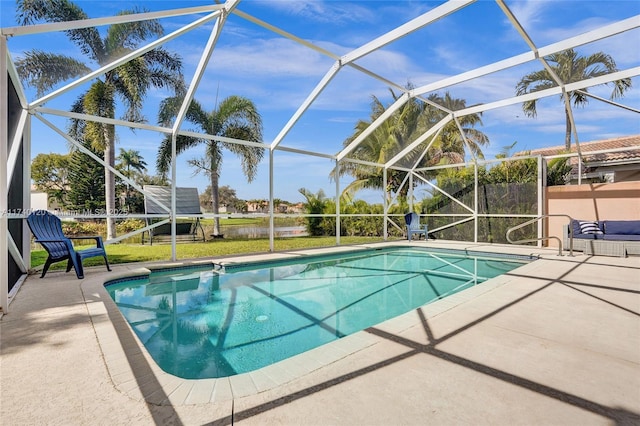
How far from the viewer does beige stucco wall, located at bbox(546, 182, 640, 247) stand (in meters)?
8.60

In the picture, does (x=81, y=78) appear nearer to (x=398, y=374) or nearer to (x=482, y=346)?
(x=398, y=374)

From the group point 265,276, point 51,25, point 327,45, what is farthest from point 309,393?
point 327,45

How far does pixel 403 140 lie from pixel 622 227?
617cm

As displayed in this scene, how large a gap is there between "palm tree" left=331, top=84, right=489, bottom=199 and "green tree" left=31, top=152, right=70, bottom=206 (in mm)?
14383

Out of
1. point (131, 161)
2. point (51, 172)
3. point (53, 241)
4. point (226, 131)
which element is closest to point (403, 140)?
point (226, 131)

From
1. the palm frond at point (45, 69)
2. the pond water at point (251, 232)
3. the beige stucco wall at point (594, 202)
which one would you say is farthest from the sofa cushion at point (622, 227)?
the palm frond at point (45, 69)

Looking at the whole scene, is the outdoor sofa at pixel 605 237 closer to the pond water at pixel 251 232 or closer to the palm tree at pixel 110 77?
the pond water at pixel 251 232

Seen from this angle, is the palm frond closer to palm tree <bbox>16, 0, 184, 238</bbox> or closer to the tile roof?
palm tree <bbox>16, 0, 184, 238</bbox>

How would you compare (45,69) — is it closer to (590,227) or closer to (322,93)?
(322,93)

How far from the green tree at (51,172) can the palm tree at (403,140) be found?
14.4 m

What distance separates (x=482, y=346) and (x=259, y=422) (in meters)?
1.85

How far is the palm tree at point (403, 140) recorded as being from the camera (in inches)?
392

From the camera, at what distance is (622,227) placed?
26.5 ft

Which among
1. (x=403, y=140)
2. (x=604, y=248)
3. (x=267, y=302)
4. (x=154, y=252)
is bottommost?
(x=267, y=302)
